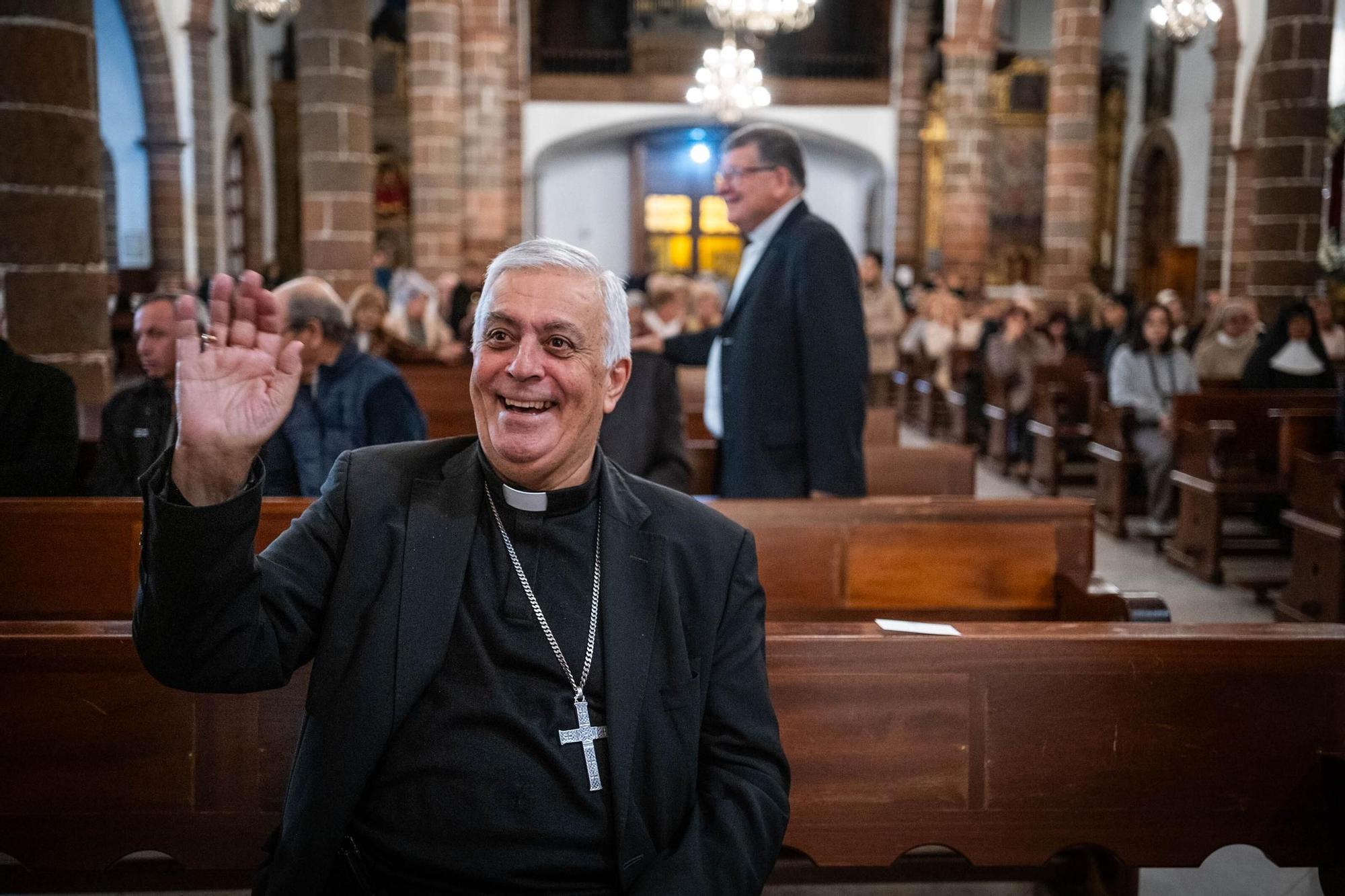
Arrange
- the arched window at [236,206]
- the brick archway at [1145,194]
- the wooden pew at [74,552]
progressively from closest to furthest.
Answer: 1. the wooden pew at [74,552]
2. the arched window at [236,206]
3. the brick archway at [1145,194]

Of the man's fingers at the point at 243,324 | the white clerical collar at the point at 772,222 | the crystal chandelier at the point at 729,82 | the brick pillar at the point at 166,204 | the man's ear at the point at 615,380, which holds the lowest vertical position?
the man's ear at the point at 615,380

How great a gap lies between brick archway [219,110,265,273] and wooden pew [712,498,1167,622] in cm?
1956

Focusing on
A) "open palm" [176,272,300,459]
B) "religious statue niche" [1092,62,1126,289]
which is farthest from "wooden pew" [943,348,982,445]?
"religious statue niche" [1092,62,1126,289]

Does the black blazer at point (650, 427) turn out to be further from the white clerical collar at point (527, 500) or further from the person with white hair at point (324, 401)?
the white clerical collar at point (527, 500)

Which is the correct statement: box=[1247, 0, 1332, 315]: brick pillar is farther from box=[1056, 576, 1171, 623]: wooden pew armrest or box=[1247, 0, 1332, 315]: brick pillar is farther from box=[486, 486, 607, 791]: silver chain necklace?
box=[486, 486, 607, 791]: silver chain necklace

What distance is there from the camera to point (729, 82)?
16.9m

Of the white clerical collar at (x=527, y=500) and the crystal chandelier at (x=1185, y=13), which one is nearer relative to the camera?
the white clerical collar at (x=527, y=500)

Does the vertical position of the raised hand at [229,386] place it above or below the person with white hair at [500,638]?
above

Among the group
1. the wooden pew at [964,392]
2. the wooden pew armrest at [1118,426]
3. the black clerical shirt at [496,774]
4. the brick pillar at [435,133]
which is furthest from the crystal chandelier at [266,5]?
the black clerical shirt at [496,774]

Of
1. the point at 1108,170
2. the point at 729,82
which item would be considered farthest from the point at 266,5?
the point at 1108,170

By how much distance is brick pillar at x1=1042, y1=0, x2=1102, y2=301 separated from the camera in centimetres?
1420

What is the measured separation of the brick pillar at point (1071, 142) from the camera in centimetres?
1420

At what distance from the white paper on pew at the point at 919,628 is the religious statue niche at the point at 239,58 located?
2067 centimetres

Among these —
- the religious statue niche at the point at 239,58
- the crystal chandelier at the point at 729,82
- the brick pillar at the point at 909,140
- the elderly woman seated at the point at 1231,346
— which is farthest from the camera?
the brick pillar at the point at 909,140
